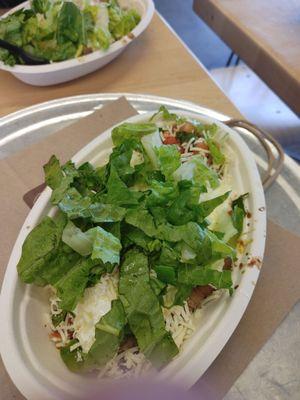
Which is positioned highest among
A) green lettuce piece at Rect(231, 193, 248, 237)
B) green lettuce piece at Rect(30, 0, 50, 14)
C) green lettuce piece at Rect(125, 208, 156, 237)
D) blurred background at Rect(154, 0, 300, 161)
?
green lettuce piece at Rect(30, 0, 50, 14)

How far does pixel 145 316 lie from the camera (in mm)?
532

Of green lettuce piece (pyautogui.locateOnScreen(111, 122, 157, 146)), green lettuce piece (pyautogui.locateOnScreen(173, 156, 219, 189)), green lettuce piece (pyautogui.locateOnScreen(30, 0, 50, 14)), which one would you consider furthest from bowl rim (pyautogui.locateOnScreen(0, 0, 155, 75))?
green lettuce piece (pyautogui.locateOnScreen(173, 156, 219, 189))

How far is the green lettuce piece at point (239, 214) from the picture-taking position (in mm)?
634

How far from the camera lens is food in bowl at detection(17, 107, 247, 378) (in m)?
0.53

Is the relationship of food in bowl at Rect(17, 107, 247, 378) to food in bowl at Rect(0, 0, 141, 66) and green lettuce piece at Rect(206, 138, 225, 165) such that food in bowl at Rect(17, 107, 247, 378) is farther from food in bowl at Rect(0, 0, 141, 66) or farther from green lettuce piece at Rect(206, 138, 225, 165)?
food in bowl at Rect(0, 0, 141, 66)

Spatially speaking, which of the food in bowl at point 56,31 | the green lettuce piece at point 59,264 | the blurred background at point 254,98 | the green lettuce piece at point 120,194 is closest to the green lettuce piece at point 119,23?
the food in bowl at point 56,31

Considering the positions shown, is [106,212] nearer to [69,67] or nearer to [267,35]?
[69,67]

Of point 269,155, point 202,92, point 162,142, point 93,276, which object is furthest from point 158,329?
point 202,92

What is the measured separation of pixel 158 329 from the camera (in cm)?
52

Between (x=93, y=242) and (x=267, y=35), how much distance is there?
102 cm

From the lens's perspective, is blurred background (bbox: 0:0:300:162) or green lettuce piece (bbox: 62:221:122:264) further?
blurred background (bbox: 0:0:300:162)

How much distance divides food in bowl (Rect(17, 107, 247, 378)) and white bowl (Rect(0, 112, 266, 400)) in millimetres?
15

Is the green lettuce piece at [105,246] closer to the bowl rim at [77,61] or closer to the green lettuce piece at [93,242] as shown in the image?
the green lettuce piece at [93,242]

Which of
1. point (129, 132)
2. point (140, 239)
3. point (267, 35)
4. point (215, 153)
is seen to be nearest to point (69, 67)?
point (129, 132)
